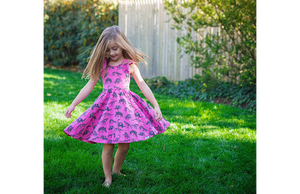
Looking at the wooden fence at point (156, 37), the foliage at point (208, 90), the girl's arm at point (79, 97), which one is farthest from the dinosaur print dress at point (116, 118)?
the wooden fence at point (156, 37)

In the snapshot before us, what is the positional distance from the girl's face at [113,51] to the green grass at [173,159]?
1134mm

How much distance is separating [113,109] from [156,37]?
6500 mm

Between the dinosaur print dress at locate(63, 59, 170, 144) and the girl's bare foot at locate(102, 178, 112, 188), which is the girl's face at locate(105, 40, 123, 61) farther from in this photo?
the girl's bare foot at locate(102, 178, 112, 188)

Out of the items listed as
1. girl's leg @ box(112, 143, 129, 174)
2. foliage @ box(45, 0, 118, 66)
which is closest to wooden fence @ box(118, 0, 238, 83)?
foliage @ box(45, 0, 118, 66)

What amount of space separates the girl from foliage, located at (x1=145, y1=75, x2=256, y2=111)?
3299 millimetres

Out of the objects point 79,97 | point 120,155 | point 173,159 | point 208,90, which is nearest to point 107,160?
point 120,155

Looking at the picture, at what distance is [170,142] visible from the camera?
340 centimetres

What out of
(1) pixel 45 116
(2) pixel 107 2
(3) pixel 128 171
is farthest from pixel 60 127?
(2) pixel 107 2

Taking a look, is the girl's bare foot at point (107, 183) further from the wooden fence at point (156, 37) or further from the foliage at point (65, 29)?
the foliage at point (65, 29)

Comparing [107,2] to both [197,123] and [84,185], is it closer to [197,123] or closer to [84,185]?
[197,123]

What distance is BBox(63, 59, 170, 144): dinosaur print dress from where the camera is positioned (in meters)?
2.20

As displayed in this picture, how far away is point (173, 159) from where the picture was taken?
2.95 metres

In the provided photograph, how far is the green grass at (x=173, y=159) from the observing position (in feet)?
7.75

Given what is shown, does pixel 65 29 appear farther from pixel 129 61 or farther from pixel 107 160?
pixel 107 160
